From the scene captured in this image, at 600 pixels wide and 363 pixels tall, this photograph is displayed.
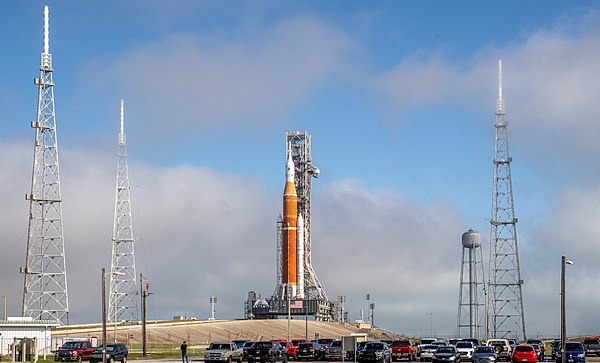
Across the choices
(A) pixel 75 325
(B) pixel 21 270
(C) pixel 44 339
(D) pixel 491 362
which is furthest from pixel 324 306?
(D) pixel 491 362

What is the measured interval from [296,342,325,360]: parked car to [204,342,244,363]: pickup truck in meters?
10.9

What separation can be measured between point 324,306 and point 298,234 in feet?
49.4

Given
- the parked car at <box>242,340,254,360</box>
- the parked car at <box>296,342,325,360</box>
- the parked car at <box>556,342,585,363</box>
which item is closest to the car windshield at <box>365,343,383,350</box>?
the parked car at <box>242,340,254,360</box>

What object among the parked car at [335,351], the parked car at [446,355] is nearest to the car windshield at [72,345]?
the parked car at [335,351]

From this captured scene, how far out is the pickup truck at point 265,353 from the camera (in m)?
63.4

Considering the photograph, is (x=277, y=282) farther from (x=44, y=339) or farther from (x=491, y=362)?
(x=491, y=362)

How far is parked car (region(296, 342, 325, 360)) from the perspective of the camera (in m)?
76.4

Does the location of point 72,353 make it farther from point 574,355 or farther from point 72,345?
point 574,355

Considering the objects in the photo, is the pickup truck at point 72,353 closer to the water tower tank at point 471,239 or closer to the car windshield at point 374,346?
the car windshield at point 374,346

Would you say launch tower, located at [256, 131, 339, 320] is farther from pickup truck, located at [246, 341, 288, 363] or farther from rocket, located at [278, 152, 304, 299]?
pickup truck, located at [246, 341, 288, 363]

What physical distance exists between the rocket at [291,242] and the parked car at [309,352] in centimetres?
7385

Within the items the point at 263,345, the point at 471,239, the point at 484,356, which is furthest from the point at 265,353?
the point at 471,239

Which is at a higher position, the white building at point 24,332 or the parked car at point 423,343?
the white building at point 24,332

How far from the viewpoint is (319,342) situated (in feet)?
269
